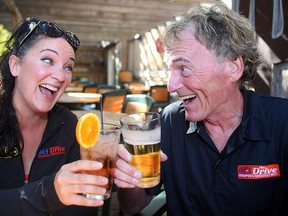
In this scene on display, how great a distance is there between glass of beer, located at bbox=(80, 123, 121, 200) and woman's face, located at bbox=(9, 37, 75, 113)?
722 mm

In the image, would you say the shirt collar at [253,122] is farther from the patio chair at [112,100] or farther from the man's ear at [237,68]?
the patio chair at [112,100]

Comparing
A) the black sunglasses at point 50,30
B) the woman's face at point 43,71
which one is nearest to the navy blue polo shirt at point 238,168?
the woman's face at point 43,71

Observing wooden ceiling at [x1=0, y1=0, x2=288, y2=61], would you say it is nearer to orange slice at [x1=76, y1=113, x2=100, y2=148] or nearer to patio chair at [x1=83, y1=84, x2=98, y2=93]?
patio chair at [x1=83, y1=84, x2=98, y2=93]

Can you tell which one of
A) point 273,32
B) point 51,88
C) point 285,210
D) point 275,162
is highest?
point 273,32

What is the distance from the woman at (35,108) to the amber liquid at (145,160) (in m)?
0.53

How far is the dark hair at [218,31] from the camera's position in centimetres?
158

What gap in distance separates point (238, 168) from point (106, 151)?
0.72 metres

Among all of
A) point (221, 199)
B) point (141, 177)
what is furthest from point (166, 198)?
point (141, 177)

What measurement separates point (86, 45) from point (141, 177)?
25199 mm

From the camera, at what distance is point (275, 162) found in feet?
4.75

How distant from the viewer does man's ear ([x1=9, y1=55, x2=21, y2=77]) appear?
5.76 ft

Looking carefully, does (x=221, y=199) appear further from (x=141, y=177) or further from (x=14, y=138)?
(x=14, y=138)

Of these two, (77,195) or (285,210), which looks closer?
(77,195)

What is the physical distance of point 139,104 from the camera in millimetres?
4297
